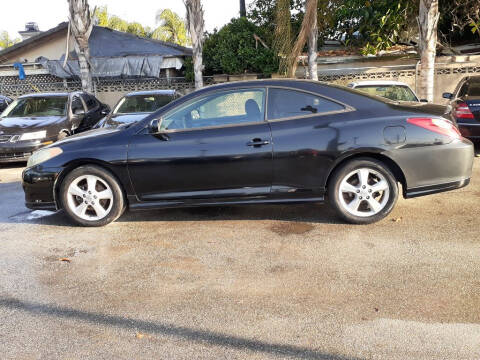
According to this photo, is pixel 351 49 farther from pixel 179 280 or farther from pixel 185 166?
pixel 179 280

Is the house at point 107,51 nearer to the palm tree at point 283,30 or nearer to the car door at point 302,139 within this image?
the palm tree at point 283,30

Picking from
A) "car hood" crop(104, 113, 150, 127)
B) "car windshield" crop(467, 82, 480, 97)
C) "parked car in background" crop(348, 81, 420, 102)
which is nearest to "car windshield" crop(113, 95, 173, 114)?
"car hood" crop(104, 113, 150, 127)

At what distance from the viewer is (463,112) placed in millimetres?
8227

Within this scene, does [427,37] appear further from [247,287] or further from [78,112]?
[247,287]

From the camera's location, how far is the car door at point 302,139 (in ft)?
16.1

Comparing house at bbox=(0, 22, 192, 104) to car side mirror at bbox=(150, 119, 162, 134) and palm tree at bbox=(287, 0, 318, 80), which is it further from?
car side mirror at bbox=(150, 119, 162, 134)

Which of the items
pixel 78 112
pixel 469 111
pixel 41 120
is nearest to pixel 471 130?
pixel 469 111

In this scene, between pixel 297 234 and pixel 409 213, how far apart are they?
1505 millimetres

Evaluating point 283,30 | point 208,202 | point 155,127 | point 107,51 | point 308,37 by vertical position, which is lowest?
point 208,202

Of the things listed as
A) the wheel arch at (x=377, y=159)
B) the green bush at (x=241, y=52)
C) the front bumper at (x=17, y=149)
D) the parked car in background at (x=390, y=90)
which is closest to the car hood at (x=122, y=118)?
the front bumper at (x=17, y=149)

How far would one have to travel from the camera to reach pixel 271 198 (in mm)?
5059

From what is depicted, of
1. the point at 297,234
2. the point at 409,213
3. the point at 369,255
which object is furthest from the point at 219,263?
the point at 409,213

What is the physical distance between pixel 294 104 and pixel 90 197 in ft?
8.44

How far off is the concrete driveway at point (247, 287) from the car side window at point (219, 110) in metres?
1.18
